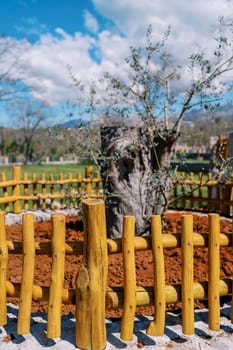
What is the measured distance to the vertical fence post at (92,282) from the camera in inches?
94.5

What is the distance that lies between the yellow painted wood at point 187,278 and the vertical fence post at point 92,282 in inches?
24.4

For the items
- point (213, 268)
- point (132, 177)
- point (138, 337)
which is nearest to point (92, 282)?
point (138, 337)

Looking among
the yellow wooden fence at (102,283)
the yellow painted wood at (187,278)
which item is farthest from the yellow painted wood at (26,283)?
the yellow painted wood at (187,278)

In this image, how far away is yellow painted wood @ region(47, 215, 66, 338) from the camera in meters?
2.54

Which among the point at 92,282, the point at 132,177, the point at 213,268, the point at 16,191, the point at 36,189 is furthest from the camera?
the point at 36,189

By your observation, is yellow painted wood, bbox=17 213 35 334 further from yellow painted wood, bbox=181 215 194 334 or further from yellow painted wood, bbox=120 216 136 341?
yellow painted wood, bbox=181 215 194 334

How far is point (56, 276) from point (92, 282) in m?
0.30

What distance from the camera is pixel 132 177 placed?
5.11 m

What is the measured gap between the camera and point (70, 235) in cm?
566

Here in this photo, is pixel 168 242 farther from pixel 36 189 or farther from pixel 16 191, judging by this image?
pixel 36 189

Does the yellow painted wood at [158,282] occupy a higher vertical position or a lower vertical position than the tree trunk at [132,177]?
lower

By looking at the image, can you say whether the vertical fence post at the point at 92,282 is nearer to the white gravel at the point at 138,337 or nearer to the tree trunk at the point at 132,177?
the white gravel at the point at 138,337

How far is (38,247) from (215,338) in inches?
59.8

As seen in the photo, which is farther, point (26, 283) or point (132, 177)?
point (132, 177)
